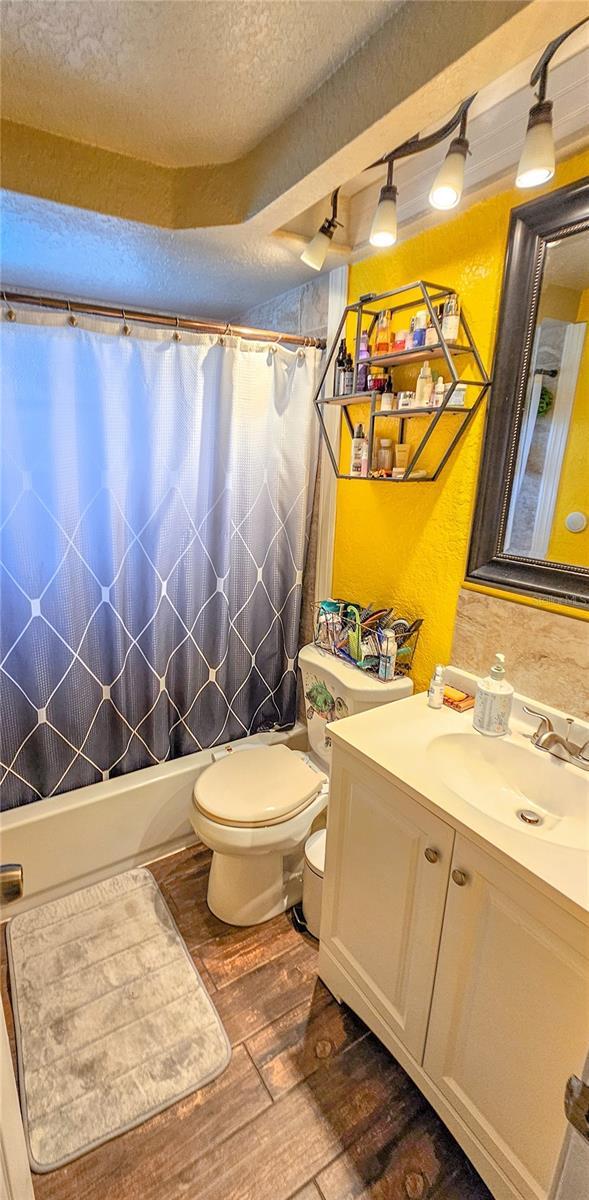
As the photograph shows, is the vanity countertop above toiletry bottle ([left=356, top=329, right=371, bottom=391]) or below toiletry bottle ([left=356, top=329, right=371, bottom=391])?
below

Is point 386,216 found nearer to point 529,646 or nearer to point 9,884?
point 529,646

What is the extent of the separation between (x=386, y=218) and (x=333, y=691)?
1229mm

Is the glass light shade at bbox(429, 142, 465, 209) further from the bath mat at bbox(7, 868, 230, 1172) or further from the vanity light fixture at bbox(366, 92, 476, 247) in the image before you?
the bath mat at bbox(7, 868, 230, 1172)

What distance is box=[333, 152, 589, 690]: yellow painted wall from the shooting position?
4.17ft

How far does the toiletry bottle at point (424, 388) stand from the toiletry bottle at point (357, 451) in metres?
0.27

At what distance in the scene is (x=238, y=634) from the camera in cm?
196

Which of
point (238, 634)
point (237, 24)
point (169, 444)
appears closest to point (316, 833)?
point (238, 634)

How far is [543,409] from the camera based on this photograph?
1184 mm

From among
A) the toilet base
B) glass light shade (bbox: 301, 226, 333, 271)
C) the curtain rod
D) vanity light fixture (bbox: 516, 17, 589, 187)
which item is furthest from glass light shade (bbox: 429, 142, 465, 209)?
the toilet base

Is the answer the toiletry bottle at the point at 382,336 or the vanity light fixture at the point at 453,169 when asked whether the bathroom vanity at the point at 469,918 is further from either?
the vanity light fixture at the point at 453,169

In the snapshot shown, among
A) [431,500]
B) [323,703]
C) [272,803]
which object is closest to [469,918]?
[272,803]

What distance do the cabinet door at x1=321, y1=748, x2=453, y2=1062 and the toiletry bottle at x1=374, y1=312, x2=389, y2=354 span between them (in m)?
1.12

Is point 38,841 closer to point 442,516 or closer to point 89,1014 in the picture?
point 89,1014

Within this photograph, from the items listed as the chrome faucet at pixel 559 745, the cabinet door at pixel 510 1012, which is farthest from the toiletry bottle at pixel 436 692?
the cabinet door at pixel 510 1012
